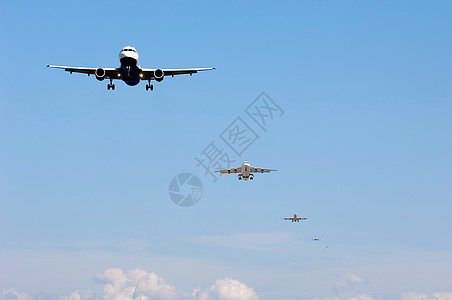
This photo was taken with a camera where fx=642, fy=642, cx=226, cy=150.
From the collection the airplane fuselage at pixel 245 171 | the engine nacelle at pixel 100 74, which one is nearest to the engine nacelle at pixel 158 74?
the engine nacelle at pixel 100 74

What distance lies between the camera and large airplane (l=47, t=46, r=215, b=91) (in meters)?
121

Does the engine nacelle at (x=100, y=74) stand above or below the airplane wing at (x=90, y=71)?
below

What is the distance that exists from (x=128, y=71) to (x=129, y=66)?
129 cm

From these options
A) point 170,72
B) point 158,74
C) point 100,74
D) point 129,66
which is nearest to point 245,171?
point 170,72

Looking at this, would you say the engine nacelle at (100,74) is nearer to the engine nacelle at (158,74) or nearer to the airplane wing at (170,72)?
the airplane wing at (170,72)

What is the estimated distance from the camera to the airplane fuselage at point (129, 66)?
12019cm

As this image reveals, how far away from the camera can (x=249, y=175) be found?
196625mm

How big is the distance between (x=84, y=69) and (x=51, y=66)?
7.53 m

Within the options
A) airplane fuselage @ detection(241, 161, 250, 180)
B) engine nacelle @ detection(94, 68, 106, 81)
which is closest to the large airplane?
engine nacelle @ detection(94, 68, 106, 81)

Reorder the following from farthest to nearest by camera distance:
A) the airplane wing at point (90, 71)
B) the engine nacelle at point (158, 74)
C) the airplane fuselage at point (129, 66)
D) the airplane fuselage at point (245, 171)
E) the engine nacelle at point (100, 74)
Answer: the airplane fuselage at point (245, 171) < the engine nacelle at point (158, 74) < the airplane wing at point (90, 71) < the engine nacelle at point (100, 74) < the airplane fuselage at point (129, 66)

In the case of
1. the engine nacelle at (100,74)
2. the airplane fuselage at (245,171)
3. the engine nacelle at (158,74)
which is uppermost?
the airplane fuselage at (245,171)

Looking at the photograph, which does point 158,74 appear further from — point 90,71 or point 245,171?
point 245,171

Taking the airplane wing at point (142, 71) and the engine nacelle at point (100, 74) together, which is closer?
the engine nacelle at point (100, 74)

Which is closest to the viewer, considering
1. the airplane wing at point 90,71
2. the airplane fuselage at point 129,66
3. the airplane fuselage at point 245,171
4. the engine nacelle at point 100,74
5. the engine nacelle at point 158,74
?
the airplane fuselage at point 129,66
